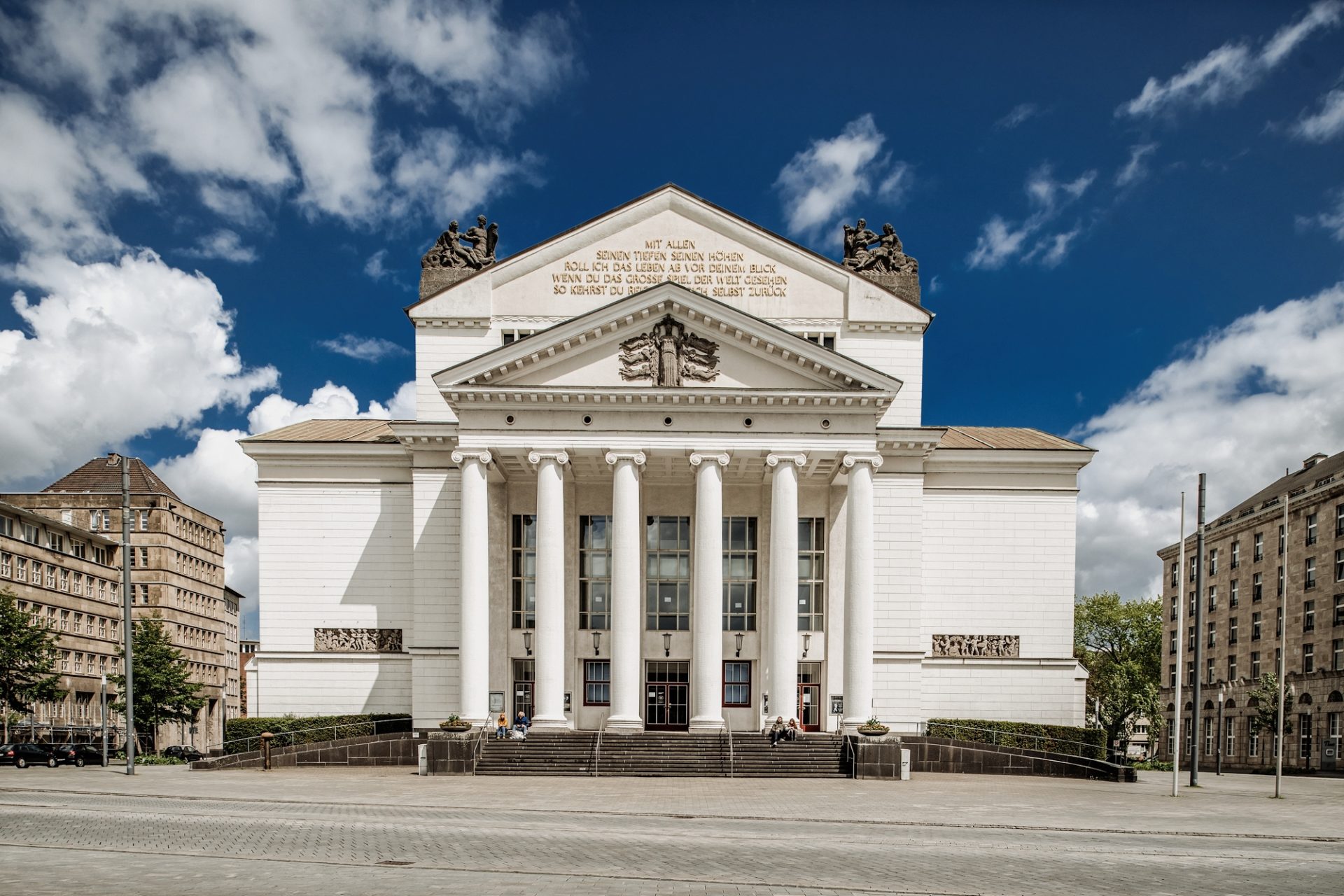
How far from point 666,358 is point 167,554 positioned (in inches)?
3198

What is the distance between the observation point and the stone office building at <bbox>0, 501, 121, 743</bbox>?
75.9 meters

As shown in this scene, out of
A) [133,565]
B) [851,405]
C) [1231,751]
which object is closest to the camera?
[851,405]

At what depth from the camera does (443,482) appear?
47469 millimetres

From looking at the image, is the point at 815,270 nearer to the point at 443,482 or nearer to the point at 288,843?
the point at 443,482

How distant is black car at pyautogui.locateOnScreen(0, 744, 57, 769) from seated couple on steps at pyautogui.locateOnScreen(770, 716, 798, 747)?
30.6 m

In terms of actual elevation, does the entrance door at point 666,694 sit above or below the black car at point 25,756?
above

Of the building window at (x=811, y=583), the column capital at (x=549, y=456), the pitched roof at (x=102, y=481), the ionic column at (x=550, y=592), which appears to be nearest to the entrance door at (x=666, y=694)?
the building window at (x=811, y=583)

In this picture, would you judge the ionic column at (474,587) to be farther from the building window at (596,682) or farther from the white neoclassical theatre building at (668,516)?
the building window at (596,682)

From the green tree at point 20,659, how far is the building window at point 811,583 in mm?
34993

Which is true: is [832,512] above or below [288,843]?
above

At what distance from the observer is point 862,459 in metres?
42.2

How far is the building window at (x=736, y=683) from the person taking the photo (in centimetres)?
4694

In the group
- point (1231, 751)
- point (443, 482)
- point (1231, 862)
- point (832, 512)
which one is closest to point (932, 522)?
point (832, 512)

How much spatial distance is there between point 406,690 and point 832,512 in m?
20.2
